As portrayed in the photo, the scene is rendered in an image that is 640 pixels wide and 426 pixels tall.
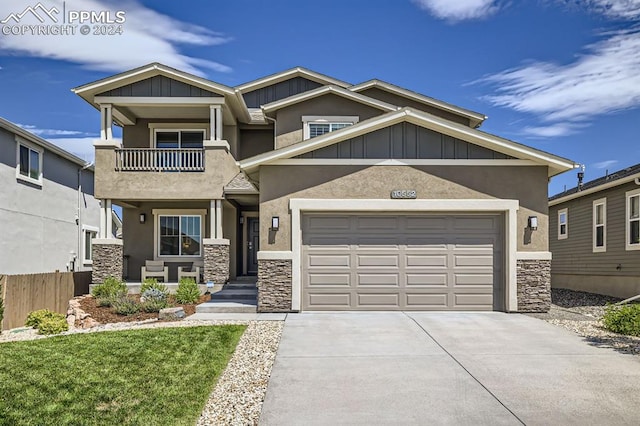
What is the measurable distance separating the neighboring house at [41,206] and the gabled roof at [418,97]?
1197 centimetres

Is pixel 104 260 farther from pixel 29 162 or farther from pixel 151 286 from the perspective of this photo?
pixel 29 162

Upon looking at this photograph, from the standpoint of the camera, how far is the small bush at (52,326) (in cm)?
1099

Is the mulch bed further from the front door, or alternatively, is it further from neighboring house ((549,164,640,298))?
neighboring house ((549,164,640,298))

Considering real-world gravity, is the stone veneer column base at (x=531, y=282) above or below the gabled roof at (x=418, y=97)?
below

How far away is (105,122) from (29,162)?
5046 mm

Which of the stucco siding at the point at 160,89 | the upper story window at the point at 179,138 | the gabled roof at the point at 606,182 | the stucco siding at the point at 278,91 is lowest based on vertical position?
the gabled roof at the point at 606,182

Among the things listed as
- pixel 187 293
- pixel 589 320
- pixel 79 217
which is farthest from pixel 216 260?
pixel 79 217

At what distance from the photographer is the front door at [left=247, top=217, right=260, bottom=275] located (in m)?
17.5

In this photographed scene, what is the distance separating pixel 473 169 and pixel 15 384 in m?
9.76

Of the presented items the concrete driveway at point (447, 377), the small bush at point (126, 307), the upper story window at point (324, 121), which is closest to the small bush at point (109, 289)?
the small bush at point (126, 307)

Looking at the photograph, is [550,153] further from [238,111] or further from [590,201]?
[238,111]

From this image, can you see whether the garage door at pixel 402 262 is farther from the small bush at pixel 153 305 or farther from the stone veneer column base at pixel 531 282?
the small bush at pixel 153 305

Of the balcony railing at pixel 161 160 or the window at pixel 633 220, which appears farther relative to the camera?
the balcony railing at pixel 161 160

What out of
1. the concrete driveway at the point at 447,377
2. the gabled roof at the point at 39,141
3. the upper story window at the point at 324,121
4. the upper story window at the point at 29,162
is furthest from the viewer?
the upper story window at the point at 29,162
